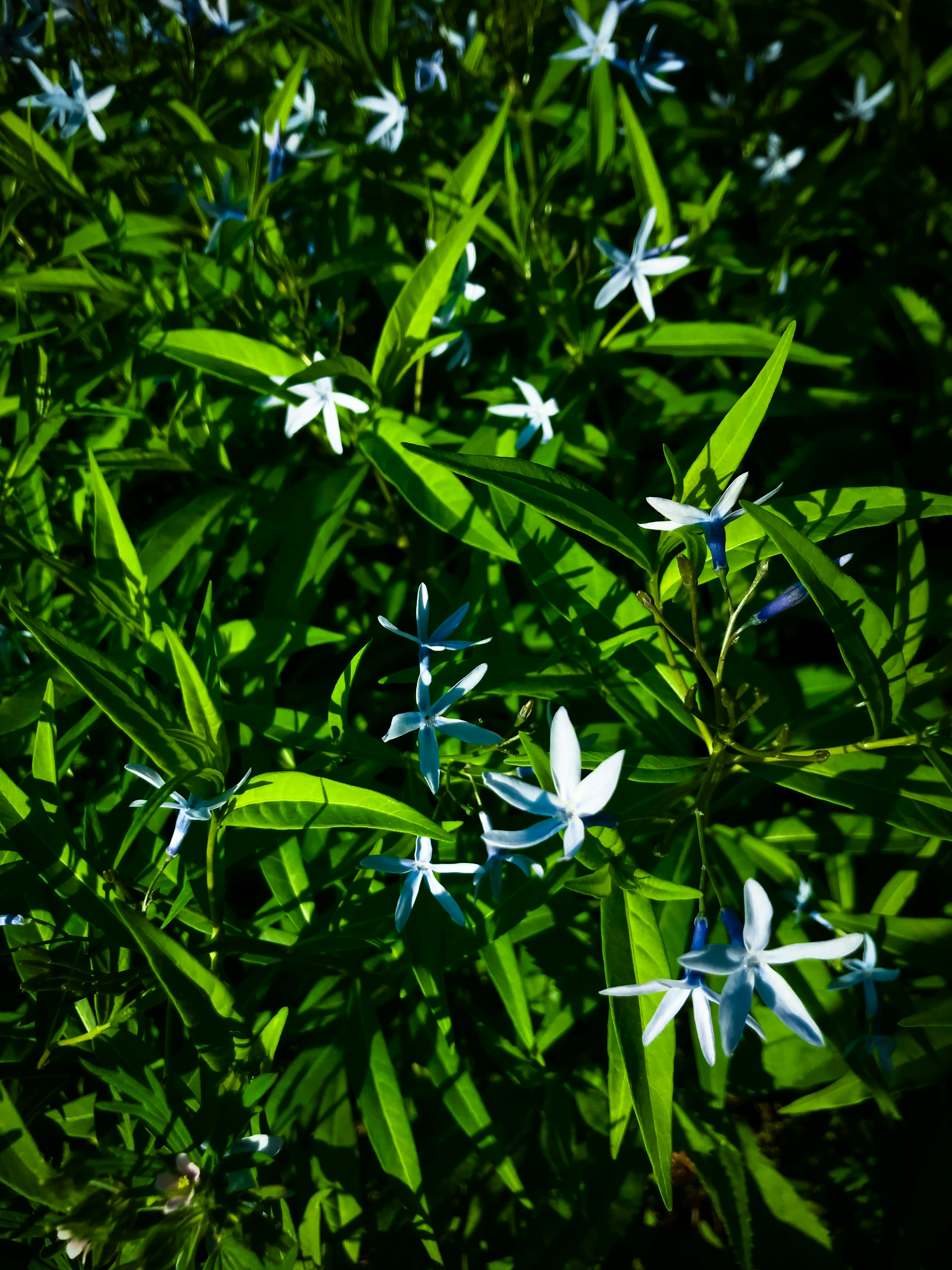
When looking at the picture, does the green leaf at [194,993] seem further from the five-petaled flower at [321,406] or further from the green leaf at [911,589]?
the green leaf at [911,589]

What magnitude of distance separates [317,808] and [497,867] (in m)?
0.32

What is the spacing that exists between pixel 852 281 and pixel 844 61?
40.0 inches

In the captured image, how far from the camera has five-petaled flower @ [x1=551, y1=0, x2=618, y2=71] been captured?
2131 millimetres

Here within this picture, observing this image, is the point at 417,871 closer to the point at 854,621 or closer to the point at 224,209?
the point at 854,621

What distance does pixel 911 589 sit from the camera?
1462 millimetres

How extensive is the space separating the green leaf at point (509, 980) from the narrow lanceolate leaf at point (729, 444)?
97 cm

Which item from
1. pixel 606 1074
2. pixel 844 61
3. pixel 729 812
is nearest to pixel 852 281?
pixel 844 61

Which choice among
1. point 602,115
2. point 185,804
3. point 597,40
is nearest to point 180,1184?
point 185,804

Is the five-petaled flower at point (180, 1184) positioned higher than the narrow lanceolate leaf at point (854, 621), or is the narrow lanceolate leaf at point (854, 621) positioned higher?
the narrow lanceolate leaf at point (854, 621)

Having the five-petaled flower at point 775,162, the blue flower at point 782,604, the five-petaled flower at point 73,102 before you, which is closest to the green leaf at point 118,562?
the five-petaled flower at point 73,102

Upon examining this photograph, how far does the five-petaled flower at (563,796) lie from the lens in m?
0.98

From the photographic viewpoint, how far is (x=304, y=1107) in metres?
1.76

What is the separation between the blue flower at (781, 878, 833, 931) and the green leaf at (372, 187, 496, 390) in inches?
55.8

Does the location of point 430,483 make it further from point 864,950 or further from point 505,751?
point 864,950
